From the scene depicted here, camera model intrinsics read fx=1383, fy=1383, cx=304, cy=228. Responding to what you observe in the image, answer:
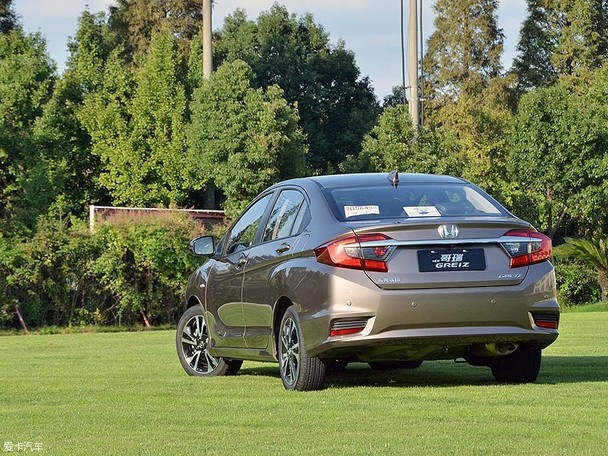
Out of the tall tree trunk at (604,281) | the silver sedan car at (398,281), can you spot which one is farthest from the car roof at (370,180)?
the tall tree trunk at (604,281)

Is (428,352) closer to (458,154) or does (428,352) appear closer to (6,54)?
(458,154)

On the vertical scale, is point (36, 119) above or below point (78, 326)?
above

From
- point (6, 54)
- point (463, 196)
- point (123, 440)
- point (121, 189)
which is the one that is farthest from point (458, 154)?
point (123, 440)

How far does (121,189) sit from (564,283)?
18.8 metres

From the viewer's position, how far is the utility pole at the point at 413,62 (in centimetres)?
3806

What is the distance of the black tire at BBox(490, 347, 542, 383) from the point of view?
425 inches

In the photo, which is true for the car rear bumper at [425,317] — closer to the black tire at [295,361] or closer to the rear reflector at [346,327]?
the rear reflector at [346,327]

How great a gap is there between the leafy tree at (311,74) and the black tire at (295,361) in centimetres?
4964

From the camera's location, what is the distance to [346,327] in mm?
9938

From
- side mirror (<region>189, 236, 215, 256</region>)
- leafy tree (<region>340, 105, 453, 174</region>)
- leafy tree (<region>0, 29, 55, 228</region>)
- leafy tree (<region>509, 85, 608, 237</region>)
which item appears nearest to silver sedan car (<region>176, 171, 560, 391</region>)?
side mirror (<region>189, 236, 215, 256</region>)

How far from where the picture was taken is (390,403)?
9.30 m

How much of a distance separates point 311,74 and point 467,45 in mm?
12493

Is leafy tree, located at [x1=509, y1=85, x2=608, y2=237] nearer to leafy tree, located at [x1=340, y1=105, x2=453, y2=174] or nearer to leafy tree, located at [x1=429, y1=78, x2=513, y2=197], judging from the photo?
leafy tree, located at [x1=429, y1=78, x2=513, y2=197]

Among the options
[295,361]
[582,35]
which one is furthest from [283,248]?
[582,35]
